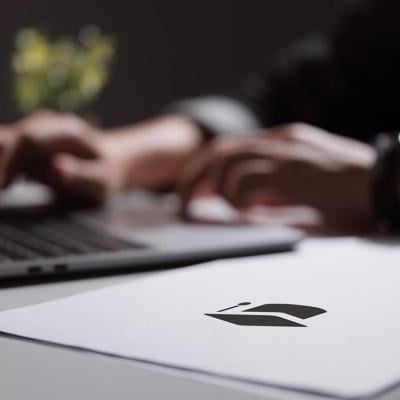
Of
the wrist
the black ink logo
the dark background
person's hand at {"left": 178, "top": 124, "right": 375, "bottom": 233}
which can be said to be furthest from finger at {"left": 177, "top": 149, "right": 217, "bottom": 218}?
the dark background

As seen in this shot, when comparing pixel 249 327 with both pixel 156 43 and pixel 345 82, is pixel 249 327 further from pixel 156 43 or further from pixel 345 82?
pixel 156 43

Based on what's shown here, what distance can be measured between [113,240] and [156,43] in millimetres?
1616

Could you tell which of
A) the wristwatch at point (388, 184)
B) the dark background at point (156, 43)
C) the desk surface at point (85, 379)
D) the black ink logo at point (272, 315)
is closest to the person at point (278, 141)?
the wristwatch at point (388, 184)

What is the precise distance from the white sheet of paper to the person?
25 centimetres

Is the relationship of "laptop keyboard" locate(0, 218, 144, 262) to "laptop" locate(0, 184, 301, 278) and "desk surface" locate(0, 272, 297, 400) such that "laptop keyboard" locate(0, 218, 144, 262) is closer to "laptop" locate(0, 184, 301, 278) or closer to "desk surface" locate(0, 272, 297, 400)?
"laptop" locate(0, 184, 301, 278)

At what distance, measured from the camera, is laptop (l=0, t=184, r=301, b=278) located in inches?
19.0

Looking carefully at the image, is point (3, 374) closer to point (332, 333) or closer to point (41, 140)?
point (332, 333)

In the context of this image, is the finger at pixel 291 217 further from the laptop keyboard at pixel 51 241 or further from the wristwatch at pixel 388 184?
the laptop keyboard at pixel 51 241

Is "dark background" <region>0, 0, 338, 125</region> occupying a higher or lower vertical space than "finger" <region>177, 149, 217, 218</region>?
higher

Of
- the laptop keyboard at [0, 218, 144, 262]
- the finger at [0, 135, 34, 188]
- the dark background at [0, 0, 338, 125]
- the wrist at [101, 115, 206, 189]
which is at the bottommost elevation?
the laptop keyboard at [0, 218, 144, 262]

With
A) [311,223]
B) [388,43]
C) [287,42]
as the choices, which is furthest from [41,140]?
[287,42]

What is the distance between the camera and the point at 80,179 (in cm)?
82

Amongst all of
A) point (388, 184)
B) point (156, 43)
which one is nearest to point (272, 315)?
point (388, 184)

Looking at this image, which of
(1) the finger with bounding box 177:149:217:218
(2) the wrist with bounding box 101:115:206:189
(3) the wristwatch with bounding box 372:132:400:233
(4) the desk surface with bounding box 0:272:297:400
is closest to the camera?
(4) the desk surface with bounding box 0:272:297:400
